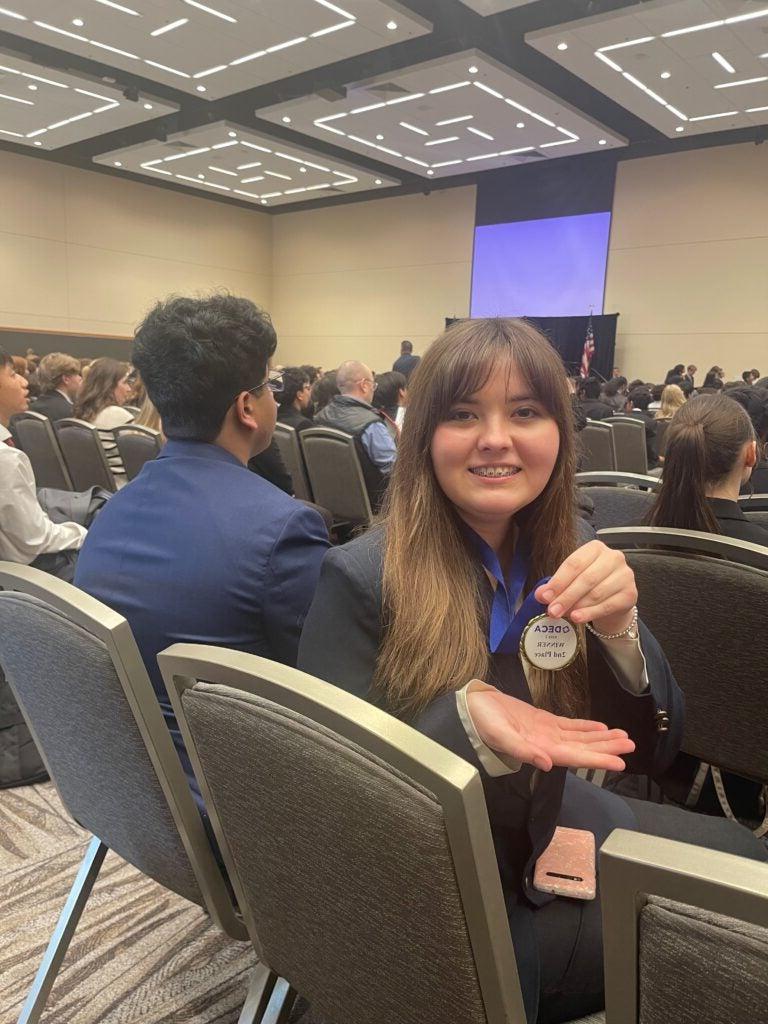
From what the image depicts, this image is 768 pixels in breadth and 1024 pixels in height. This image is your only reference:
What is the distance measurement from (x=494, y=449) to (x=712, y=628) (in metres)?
0.60

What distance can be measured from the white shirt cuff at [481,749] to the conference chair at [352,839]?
8.2 inches

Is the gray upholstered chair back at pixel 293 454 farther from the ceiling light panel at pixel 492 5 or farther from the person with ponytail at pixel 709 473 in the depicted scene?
the ceiling light panel at pixel 492 5

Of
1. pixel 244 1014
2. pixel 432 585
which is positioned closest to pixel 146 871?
pixel 244 1014

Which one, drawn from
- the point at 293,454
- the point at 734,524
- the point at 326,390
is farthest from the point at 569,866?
the point at 326,390

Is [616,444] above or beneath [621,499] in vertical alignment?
beneath

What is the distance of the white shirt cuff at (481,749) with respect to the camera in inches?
31.3

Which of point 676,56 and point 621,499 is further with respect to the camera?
point 676,56

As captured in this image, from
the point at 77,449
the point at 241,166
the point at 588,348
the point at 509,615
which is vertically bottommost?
the point at 77,449

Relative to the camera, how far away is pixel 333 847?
2.14ft

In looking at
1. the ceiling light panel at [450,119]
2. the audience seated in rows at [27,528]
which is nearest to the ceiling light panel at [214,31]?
the ceiling light panel at [450,119]

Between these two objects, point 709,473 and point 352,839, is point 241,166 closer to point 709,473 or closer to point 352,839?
point 709,473

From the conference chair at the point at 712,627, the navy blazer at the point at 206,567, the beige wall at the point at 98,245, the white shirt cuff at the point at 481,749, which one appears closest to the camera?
the white shirt cuff at the point at 481,749

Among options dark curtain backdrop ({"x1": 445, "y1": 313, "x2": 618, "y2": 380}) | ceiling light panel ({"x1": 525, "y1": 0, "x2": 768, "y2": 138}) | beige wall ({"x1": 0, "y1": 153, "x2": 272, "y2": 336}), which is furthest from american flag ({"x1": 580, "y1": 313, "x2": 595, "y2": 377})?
beige wall ({"x1": 0, "y1": 153, "x2": 272, "y2": 336})

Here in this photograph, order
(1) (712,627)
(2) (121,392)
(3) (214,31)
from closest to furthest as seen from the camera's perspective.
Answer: (1) (712,627), (2) (121,392), (3) (214,31)
